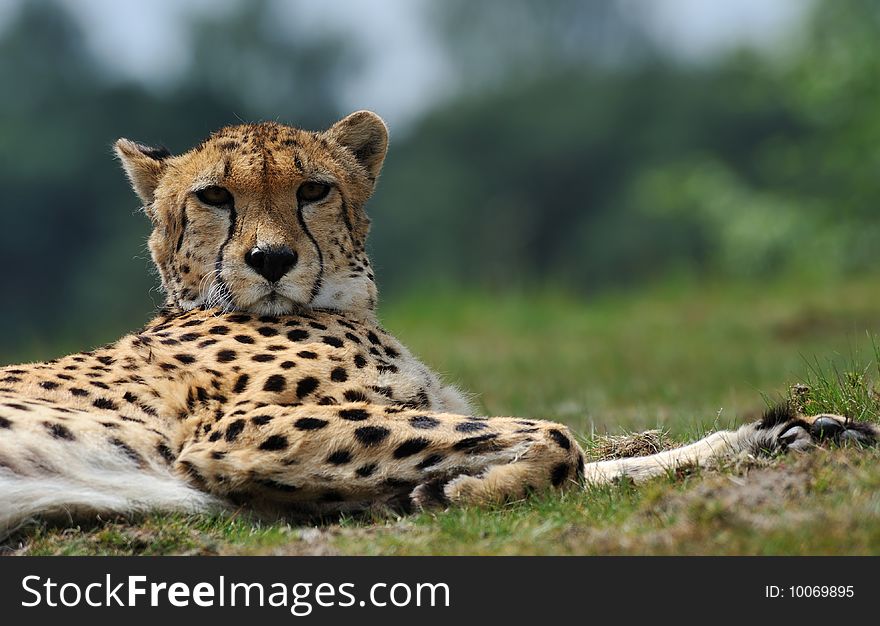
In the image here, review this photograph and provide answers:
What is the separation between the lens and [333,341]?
13.8 feet

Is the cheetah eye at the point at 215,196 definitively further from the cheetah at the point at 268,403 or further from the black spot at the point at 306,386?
the black spot at the point at 306,386

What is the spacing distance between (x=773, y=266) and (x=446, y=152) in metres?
25.1

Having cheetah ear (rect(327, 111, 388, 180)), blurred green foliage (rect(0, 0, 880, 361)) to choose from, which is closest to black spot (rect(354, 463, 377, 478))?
cheetah ear (rect(327, 111, 388, 180))

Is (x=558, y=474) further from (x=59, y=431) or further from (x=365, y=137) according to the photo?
(x=365, y=137)

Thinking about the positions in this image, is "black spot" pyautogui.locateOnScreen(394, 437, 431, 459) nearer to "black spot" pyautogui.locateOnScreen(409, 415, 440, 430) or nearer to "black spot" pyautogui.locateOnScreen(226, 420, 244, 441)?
"black spot" pyautogui.locateOnScreen(409, 415, 440, 430)

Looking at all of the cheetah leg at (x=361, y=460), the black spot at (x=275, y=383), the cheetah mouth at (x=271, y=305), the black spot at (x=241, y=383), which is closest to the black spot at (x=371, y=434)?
the cheetah leg at (x=361, y=460)

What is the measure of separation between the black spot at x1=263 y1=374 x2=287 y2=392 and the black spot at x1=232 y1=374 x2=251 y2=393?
8 centimetres

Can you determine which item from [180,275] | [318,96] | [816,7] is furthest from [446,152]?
[180,275]

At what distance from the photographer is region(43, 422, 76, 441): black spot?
365 cm

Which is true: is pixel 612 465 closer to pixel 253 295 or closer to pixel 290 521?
pixel 290 521

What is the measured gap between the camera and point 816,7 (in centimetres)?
2044

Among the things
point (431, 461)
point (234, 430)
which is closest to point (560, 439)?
point (431, 461)

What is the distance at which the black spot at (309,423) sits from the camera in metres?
3.70

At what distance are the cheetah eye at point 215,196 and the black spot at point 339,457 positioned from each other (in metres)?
1.23
